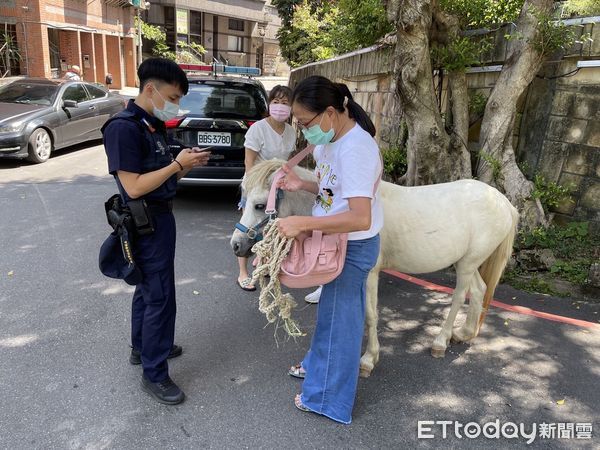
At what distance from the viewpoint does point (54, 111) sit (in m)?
9.56

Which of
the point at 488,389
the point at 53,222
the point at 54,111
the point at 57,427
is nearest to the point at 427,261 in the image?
the point at 488,389

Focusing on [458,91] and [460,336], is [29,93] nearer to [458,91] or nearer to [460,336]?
[458,91]

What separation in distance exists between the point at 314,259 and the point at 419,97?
3177 millimetres

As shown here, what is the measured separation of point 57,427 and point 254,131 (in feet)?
8.74

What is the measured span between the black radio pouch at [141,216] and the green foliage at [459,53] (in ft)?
12.9

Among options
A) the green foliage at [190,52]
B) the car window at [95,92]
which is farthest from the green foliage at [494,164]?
the green foliage at [190,52]

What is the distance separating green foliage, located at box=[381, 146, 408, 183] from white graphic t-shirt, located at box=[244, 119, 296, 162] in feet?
7.15

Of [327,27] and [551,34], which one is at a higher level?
[327,27]

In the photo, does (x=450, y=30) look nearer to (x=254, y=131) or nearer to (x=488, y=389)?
(x=254, y=131)

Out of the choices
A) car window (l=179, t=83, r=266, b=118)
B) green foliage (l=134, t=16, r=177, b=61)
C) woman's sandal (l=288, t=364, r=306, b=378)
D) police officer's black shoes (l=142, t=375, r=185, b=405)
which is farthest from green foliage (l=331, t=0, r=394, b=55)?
green foliage (l=134, t=16, r=177, b=61)

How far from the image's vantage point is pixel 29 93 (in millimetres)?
10000

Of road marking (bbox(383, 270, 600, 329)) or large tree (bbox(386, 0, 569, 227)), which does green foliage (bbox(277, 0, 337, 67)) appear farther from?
road marking (bbox(383, 270, 600, 329))

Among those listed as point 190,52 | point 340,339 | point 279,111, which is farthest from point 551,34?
point 190,52

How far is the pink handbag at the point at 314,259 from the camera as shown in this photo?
2348 millimetres
